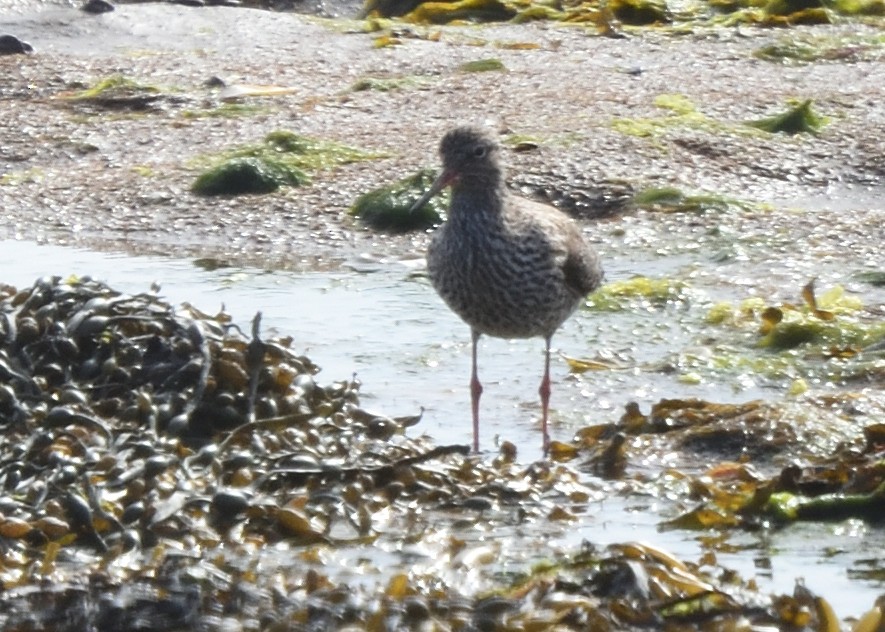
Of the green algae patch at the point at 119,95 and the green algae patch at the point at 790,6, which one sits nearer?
the green algae patch at the point at 119,95

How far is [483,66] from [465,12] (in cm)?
302

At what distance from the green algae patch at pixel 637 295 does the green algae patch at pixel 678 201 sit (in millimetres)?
1232

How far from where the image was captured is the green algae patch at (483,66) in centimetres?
1173

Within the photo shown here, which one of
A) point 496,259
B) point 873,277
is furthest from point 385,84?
point 496,259

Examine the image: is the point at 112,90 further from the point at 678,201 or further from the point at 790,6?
the point at 790,6

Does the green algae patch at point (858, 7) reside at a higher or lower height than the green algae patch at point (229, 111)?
higher

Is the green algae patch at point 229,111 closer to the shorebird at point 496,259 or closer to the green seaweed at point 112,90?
the green seaweed at point 112,90

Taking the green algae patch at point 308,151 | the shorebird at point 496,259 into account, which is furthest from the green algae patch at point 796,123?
the shorebird at point 496,259

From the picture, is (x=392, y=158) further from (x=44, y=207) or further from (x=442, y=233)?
(x=442, y=233)

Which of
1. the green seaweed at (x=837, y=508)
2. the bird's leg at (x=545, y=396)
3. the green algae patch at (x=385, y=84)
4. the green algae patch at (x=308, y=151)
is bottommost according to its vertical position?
the green algae patch at (x=308, y=151)

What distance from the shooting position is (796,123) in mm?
9930

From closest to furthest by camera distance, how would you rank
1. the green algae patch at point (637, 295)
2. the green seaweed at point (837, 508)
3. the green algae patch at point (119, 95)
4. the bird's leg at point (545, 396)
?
the green seaweed at point (837, 508)
the bird's leg at point (545, 396)
the green algae patch at point (637, 295)
the green algae patch at point (119, 95)

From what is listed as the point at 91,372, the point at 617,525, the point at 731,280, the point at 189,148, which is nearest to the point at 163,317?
the point at 91,372

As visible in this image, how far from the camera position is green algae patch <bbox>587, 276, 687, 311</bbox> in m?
7.38
